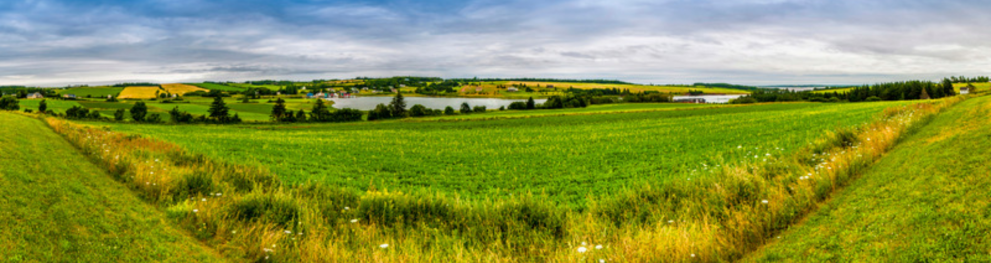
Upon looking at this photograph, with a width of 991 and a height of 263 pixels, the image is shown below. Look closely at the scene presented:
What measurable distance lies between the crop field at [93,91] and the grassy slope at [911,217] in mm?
174708

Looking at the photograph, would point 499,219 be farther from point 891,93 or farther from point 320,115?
point 891,93

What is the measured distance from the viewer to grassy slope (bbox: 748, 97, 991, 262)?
13.1 feet

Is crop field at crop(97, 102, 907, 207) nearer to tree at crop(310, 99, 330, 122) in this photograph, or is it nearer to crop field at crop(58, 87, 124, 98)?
tree at crop(310, 99, 330, 122)

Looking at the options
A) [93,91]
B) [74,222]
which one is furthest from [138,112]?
[74,222]

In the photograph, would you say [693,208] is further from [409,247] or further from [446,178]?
[446,178]

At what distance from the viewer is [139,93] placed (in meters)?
144

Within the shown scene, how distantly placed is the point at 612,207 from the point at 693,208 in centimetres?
→ 163

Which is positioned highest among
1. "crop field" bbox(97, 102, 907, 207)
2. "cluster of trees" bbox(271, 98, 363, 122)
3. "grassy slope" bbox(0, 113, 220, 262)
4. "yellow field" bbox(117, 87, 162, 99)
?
"yellow field" bbox(117, 87, 162, 99)

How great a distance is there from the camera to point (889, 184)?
6191 mm

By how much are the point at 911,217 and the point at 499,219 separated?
5774 millimetres

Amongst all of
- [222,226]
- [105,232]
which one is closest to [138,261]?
[105,232]

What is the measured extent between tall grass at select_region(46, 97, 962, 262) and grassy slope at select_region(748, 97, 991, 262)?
0.55m

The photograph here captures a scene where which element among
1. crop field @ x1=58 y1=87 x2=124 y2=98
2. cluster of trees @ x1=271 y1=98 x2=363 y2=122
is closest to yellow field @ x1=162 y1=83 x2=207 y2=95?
crop field @ x1=58 y1=87 x2=124 y2=98

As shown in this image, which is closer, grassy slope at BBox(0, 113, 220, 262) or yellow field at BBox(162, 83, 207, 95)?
grassy slope at BBox(0, 113, 220, 262)
